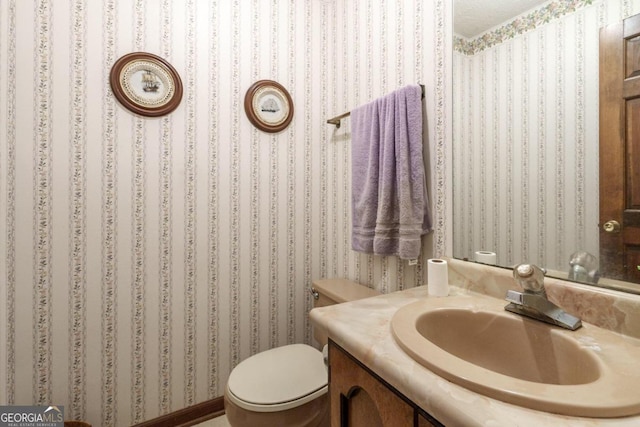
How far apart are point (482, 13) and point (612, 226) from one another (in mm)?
771

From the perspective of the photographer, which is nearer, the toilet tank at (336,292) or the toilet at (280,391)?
the toilet at (280,391)

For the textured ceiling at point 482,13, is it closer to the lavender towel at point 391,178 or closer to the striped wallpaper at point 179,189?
the striped wallpaper at point 179,189

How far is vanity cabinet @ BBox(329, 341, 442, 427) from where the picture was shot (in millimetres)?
535

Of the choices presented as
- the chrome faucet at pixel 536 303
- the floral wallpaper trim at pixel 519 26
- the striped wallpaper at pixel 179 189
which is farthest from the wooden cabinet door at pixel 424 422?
the floral wallpaper trim at pixel 519 26

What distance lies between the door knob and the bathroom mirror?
0.06 feet

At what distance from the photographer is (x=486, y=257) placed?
977mm

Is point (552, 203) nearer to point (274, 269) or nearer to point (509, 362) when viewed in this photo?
point (509, 362)

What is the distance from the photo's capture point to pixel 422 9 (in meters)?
1.18

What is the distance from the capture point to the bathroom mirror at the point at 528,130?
2.45ft

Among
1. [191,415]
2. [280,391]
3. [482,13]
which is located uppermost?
[482,13]

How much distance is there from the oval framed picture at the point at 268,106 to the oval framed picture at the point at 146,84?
0.34 metres

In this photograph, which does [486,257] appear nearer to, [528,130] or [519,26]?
[528,130]

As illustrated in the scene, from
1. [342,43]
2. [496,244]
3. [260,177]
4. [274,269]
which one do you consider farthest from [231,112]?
[496,244]

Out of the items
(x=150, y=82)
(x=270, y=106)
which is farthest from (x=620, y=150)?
(x=150, y=82)
